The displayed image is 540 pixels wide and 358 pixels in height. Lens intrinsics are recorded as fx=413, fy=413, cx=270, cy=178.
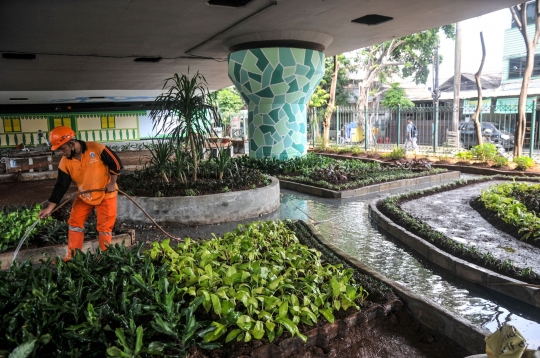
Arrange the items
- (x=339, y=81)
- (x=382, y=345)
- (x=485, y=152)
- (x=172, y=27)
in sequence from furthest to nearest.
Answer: (x=339, y=81)
(x=485, y=152)
(x=172, y=27)
(x=382, y=345)

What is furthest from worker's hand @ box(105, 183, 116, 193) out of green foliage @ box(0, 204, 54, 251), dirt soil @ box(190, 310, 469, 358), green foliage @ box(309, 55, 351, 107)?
green foliage @ box(309, 55, 351, 107)

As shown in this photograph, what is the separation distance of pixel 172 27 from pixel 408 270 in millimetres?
8681

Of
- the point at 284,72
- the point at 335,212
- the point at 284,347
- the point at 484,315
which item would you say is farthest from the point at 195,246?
the point at 284,72

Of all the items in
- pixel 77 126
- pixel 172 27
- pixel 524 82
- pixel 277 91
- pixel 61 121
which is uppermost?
pixel 172 27

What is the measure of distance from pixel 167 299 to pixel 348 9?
863cm

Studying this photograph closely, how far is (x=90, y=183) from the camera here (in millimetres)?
4949

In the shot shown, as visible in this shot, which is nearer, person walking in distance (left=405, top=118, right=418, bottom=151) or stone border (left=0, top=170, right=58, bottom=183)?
stone border (left=0, top=170, right=58, bottom=183)

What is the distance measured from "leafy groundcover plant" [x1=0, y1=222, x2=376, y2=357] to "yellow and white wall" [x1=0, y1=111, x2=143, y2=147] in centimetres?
2315

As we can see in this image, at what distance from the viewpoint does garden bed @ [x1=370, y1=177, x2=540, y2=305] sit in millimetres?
4414

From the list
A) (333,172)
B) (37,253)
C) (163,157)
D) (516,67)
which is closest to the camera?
(37,253)

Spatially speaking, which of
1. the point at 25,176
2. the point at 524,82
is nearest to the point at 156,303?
the point at 25,176

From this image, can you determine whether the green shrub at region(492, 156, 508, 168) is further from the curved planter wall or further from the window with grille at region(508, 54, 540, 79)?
the window with grille at region(508, 54, 540, 79)

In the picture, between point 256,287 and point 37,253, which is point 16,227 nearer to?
point 37,253

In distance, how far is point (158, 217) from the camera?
734 centimetres
